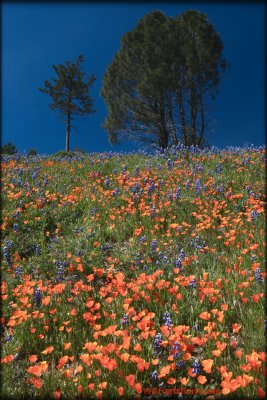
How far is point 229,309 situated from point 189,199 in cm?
305

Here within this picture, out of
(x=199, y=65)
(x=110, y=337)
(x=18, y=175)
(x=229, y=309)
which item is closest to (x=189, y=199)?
(x=229, y=309)

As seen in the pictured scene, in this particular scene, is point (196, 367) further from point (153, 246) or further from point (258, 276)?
point (153, 246)

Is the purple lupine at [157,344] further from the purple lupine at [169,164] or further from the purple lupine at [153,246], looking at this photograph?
the purple lupine at [169,164]

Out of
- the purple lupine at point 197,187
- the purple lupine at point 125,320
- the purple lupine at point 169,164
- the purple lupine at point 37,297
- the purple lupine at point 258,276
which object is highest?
the purple lupine at point 169,164

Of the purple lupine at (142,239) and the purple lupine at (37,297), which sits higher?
the purple lupine at (142,239)

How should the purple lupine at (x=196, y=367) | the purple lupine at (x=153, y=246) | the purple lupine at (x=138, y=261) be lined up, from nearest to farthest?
the purple lupine at (x=196, y=367) < the purple lupine at (x=138, y=261) < the purple lupine at (x=153, y=246)

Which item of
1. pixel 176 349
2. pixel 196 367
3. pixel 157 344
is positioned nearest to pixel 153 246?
pixel 157 344

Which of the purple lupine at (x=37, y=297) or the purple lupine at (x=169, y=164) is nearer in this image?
the purple lupine at (x=37, y=297)

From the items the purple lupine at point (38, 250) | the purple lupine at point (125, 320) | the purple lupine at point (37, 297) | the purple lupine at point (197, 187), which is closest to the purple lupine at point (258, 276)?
the purple lupine at point (125, 320)

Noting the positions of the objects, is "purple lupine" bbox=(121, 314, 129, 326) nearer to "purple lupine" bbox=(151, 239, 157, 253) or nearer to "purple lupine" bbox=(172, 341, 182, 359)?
"purple lupine" bbox=(172, 341, 182, 359)

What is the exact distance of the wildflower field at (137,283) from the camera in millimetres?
3025

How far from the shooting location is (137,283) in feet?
13.6

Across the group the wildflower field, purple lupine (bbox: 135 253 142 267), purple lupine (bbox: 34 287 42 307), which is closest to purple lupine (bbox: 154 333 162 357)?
the wildflower field

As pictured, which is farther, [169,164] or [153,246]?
[169,164]
